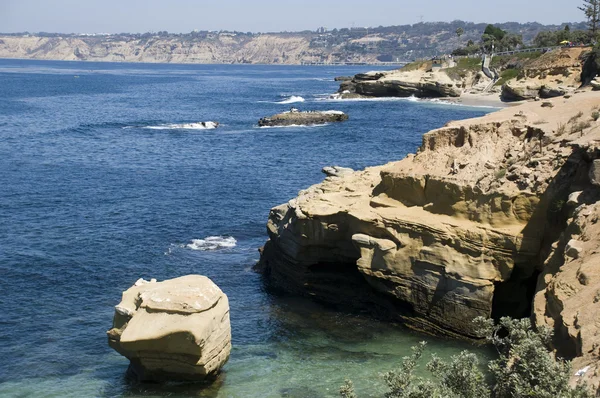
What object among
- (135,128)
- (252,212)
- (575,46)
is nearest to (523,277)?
(252,212)

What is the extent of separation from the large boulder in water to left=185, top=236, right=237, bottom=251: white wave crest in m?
13.7

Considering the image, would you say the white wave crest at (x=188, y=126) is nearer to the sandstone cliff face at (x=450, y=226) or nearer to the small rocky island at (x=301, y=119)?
the small rocky island at (x=301, y=119)

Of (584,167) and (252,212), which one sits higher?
(584,167)

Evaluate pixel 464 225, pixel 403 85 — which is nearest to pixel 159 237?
pixel 464 225

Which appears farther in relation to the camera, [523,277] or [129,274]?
[129,274]

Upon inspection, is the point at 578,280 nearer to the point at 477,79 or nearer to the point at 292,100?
the point at 477,79

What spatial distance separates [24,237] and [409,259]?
21828 millimetres

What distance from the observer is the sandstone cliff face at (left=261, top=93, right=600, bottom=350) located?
24.0m

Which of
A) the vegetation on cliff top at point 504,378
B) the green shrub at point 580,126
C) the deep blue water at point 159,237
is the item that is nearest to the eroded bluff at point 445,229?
the green shrub at point 580,126

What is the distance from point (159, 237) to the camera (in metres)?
38.2

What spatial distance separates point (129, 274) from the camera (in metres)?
32.6

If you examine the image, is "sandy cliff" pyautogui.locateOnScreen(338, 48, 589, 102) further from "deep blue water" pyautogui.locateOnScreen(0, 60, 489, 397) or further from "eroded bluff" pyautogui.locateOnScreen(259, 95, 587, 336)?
"eroded bluff" pyautogui.locateOnScreen(259, 95, 587, 336)

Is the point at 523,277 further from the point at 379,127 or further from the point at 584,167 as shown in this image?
the point at 379,127

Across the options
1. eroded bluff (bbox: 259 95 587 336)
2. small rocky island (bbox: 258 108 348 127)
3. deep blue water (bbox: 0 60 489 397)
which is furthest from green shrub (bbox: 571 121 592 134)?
small rocky island (bbox: 258 108 348 127)
